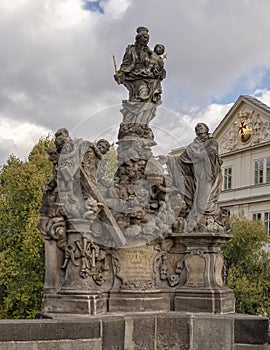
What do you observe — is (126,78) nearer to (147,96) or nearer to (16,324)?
(147,96)

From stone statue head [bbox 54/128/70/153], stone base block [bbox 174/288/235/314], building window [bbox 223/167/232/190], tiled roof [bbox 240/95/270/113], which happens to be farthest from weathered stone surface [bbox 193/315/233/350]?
building window [bbox 223/167/232/190]

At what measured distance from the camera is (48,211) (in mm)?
10602

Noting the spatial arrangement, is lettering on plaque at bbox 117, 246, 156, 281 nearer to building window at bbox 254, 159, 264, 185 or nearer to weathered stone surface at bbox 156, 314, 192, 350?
weathered stone surface at bbox 156, 314, 192, 350

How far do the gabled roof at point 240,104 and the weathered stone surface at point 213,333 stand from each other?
2923 centimetres

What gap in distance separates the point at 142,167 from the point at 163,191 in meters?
0.57

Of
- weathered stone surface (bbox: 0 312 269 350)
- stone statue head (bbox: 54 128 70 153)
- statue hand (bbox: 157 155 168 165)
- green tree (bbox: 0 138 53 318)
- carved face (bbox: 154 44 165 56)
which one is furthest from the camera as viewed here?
green tree (bbox: 0 138 53 318)

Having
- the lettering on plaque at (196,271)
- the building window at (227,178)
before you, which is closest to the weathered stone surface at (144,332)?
the lettering on plaque at (196,271)

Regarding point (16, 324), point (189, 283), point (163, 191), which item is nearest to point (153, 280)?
point (189, 283)

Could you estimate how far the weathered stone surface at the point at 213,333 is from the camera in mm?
10117

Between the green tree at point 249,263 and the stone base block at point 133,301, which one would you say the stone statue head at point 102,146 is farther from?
the green tree at point 249,263

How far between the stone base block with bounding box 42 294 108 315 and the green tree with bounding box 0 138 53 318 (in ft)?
45.8

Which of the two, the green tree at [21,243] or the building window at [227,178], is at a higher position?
the building window at [227,178]

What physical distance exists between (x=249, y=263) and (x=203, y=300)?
17.4m

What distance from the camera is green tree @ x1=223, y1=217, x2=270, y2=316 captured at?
84.5 ft
